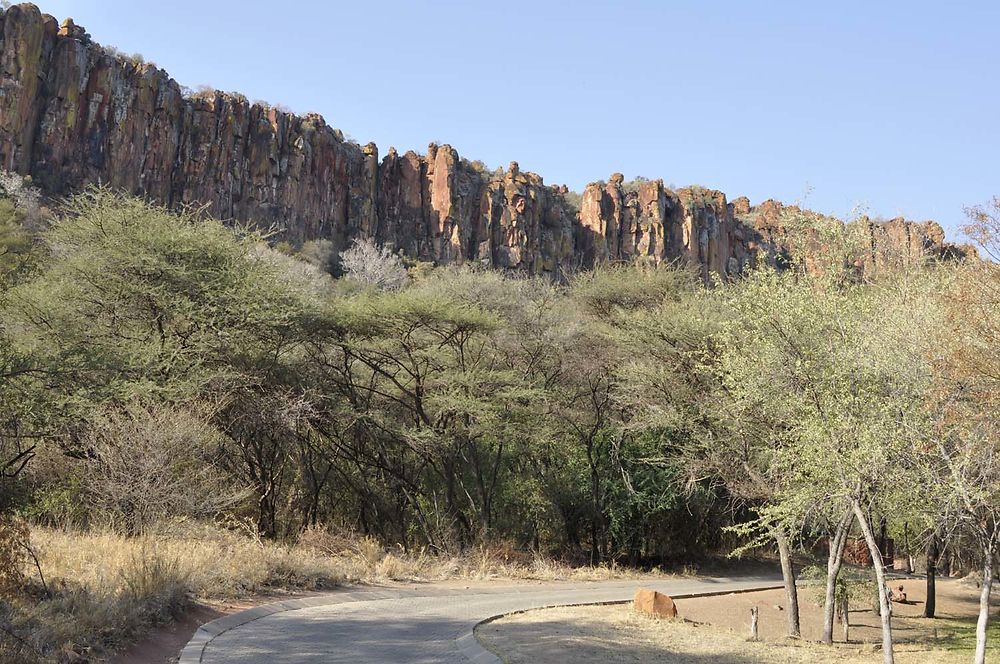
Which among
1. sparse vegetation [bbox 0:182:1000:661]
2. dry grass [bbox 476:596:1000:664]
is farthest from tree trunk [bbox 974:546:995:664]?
dry grass [bbox 476:596:1000:664]

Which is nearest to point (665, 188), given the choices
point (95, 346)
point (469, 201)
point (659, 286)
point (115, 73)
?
point (469, 201)

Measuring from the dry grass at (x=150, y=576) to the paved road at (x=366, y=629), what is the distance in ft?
2.85

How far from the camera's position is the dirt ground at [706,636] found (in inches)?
463

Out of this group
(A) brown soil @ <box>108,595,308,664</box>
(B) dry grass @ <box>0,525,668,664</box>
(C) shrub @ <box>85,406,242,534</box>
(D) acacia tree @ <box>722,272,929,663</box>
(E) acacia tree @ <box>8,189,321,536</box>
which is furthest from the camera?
(E) acacia tree @ <box>8,189,321,536</box>

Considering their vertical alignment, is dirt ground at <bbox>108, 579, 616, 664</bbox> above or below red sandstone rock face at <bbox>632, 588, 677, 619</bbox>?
above

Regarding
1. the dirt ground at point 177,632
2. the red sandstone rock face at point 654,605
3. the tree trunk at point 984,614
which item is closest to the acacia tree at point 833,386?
the tree trunk at point 984,614

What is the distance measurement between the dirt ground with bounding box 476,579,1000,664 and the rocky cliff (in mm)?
39744

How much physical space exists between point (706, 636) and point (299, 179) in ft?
248

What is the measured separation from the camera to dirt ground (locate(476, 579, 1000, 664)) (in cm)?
1175

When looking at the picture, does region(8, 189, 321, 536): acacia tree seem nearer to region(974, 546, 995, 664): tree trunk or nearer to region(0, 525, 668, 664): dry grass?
region(0, 525, 668, 664): dry grass

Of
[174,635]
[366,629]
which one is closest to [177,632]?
[174,635]

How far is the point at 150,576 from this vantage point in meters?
11.7

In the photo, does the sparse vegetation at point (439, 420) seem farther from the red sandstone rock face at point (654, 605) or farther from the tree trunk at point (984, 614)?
the red sandstone rock face at point (654, 605)

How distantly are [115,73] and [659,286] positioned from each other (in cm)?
6013
